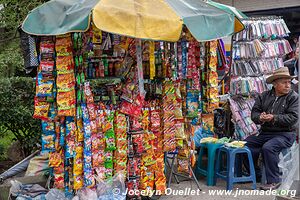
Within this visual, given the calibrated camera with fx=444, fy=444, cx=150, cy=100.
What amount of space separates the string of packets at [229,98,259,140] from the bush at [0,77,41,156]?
10.4ft

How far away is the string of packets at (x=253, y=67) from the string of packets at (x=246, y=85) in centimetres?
11

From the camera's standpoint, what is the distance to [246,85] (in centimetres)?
748

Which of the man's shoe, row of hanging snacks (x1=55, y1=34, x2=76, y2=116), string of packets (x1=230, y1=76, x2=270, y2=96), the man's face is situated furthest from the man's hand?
row of hanging snacks (x1=55, y1=34, x2=76, y2=116)

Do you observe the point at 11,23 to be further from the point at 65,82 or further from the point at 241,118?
the point at 241,118

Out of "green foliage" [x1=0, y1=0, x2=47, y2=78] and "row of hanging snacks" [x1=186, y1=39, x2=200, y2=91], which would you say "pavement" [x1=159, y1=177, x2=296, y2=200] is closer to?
"row of hanging snacks" [x1=186, y1=39, x2=200, y2=91]

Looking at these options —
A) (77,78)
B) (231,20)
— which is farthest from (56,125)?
(231,20)

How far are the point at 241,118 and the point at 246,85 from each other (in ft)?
1.96

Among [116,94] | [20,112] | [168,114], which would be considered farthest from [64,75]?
[20,112]

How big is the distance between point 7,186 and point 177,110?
2352 mm

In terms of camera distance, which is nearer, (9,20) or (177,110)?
(177,110)

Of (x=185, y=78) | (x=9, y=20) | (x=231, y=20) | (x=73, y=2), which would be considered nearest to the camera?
(x=73, y=2)

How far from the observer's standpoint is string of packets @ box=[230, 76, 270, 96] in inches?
291

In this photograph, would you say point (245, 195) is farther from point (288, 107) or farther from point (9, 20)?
point (9, 20)

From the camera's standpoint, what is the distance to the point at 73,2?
195 inches
